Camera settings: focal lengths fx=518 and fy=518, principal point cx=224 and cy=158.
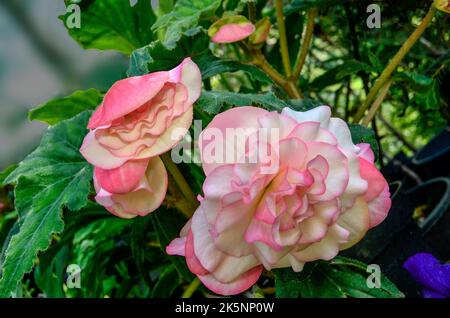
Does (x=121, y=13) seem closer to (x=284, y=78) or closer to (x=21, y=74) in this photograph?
(x=284, y=78)

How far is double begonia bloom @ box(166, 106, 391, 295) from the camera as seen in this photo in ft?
1.22

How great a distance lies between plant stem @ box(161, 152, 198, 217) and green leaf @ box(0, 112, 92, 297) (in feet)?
0.27

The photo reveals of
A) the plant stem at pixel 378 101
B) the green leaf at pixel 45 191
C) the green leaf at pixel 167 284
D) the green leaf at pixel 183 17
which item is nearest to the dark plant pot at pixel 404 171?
the plant stem at pixel 378 101

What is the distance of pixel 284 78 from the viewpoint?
74 centimetres

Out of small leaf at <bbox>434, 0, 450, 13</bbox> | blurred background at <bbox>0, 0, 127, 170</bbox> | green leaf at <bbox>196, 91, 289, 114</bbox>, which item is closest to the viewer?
green leaf at <bbox>196, 91, 289, 114</bbox>

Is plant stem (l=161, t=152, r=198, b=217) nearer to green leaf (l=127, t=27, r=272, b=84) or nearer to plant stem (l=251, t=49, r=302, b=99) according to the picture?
green leaf (l=127, t=27, r=272, b=84)

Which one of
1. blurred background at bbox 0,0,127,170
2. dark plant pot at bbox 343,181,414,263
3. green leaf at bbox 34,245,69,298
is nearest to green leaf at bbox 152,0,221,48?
dark plant pot at bbox 343,181,414,263

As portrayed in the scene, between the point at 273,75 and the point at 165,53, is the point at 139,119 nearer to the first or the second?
the point at 165,53

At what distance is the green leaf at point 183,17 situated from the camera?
1.96 ft

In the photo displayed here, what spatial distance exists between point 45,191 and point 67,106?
7.6 inches

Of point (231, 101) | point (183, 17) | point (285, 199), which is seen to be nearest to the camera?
point (285, 199)

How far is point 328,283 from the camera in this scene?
0.48 metres

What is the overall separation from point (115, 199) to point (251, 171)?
0.41ft

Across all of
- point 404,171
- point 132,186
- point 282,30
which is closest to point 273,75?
point 282,30
